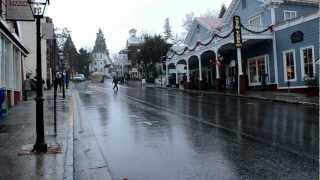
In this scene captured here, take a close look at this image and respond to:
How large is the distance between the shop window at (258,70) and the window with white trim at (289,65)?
277 centimetres

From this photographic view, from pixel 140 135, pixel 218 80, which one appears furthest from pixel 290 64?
pixel 140 135

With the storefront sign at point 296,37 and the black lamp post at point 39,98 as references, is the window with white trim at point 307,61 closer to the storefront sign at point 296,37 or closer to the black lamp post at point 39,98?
the storefront sign at point 296,37

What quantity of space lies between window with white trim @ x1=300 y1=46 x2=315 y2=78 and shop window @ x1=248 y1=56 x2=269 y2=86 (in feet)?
16.2

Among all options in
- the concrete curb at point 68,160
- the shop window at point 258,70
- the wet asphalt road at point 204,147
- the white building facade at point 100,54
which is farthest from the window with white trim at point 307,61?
the white building facade at point 100,54

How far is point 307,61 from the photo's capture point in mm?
28516

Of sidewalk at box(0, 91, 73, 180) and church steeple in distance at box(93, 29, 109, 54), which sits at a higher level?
church steeple in distance at box(93, 29, 109, 54)

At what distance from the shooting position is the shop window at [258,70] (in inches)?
1330

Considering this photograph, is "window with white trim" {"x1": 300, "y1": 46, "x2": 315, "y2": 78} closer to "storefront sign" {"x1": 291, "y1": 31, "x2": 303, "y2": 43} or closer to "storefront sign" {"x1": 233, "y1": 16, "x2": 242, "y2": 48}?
"storefront sign" {"x1": 291, "y1": 31, "x2": 303, "y2": 43}

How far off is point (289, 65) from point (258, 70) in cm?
474

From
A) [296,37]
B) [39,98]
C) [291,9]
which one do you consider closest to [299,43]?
[296,37]

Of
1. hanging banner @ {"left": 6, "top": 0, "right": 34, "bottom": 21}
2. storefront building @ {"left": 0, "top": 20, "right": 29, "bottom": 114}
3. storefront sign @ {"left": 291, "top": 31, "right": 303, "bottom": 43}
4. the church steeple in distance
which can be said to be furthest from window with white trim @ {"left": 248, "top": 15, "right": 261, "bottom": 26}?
the church steeple in distance

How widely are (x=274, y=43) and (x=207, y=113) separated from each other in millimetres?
15994

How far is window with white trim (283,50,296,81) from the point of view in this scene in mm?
29922

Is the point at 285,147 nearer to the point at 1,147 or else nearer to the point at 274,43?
the point at 1,147
